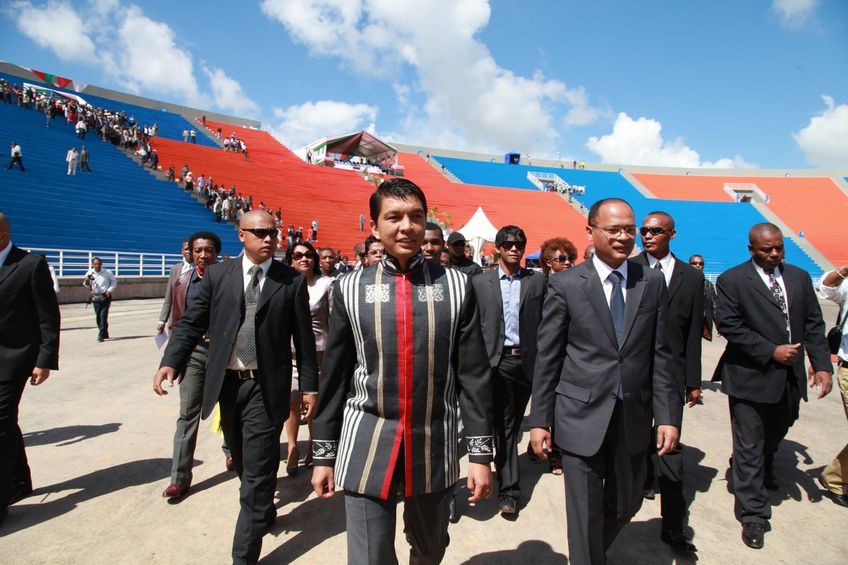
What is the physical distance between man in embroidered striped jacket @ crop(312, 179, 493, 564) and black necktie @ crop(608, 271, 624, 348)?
0.77 m

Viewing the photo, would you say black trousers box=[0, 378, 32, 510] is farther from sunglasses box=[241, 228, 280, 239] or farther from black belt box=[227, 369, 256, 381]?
sunglasses box=[241, 228, 280, 239]

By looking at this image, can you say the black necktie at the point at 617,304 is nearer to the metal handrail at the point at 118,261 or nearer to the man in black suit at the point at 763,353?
the man in black suit at the point at 763,353

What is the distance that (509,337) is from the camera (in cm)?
360

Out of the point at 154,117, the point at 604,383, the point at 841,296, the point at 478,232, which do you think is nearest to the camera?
the point at 604,383

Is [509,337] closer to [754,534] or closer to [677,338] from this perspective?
[677,338]

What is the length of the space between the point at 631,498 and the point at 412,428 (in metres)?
1.26

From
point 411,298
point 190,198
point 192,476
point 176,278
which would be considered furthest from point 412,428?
point 190,198

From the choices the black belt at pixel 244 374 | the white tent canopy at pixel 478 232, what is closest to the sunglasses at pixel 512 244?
the black belt at pixel 244 374

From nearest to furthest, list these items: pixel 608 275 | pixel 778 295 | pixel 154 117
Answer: pixel 608 275
pixel 778 295
pixel 154 117

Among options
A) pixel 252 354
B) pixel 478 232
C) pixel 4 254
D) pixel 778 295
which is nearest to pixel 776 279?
pixel 778 295

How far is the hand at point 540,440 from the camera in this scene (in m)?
2.19

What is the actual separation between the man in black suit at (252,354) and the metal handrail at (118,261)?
45.6 feet

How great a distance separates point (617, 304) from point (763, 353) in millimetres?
1597

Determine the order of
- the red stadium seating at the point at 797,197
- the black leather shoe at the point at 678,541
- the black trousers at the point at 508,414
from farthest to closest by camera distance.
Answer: the red stadium seating at the point at 797,197 < the black trousers at the point at 508,414 < the black leather shoe at the point at 678,541
